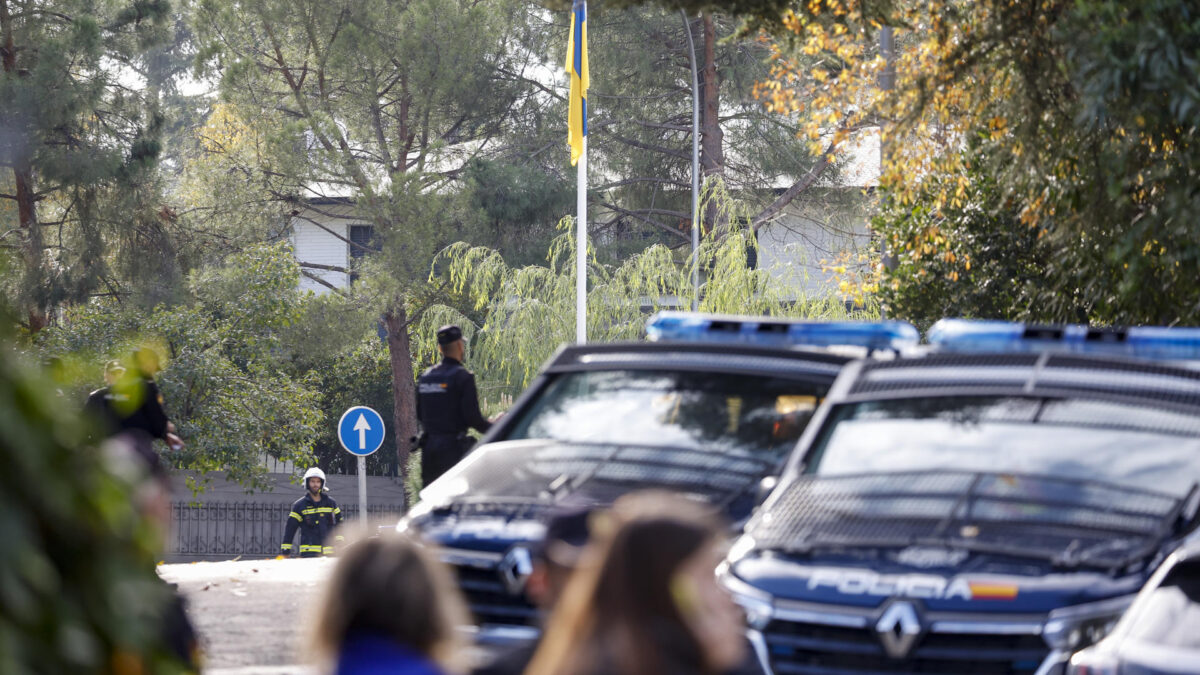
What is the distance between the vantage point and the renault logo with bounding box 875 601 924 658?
499 centimetres

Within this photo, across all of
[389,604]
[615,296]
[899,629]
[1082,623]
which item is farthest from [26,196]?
Answer: [389,604]

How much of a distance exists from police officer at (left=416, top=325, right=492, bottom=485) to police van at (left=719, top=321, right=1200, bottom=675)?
3.64 metres

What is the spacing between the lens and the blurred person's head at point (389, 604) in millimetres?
2658

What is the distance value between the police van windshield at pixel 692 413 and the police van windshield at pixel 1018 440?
461 millimetres

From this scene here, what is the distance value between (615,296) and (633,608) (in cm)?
2496

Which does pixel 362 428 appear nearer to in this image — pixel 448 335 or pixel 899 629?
pixel 448 335

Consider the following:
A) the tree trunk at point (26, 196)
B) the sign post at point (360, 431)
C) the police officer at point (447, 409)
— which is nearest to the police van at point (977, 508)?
the police officer at point (447, 409)

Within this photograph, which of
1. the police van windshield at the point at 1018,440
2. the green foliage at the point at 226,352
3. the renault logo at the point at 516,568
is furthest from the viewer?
the green foliage at the point at 226,352

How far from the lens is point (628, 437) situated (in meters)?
6.72

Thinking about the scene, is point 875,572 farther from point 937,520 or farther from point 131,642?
point 131,642

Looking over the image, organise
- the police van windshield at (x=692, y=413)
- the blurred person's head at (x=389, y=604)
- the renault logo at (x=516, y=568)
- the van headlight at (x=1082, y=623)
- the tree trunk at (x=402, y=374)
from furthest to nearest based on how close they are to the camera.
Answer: the tree trunk at (x=402, y=374), the police van windshield at (x=692, y=413), the renault logo at (x=516, y=568), the van headlight at (x=1082, y=623), the blurred person's head at (x=389, y=604)

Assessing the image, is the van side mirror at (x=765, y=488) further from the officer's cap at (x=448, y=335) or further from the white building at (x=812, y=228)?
the white building at (x=812, y=228)

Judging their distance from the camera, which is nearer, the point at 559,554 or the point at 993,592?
the point at 559,554

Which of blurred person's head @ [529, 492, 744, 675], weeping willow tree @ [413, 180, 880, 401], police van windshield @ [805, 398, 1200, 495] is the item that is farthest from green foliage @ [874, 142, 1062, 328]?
blurred person's head @ [529, 492, 744, 675]
